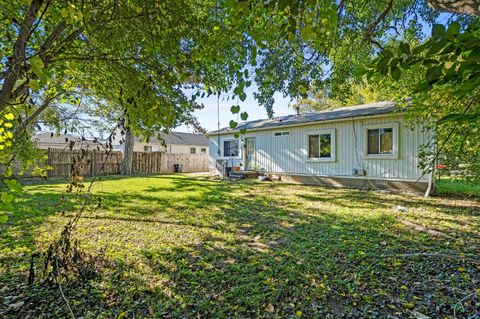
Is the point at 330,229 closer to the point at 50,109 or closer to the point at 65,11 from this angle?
the point at 65,11

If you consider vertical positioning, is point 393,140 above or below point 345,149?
above

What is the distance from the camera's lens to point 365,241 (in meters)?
3.95

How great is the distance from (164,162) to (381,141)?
49.2 ft

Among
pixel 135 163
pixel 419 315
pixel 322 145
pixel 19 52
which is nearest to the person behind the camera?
pixel 19 52

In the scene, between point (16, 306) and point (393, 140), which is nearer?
point (16, 306)

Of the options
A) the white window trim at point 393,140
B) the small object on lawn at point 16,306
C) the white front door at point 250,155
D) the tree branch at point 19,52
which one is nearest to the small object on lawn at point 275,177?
the white front door at point 250,155

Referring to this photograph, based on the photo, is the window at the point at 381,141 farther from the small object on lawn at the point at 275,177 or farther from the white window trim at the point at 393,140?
the small object on lawn at the point at 275,177

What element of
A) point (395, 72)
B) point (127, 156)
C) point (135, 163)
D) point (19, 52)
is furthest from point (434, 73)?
point (135, 163)

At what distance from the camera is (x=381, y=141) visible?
31.0 feet

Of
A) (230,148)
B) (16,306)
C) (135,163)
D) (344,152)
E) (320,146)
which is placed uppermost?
(230,148)

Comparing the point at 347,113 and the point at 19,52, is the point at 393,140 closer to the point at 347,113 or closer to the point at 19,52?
the point at 347,113

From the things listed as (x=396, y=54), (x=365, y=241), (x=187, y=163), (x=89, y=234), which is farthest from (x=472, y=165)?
(x=187, y=163)

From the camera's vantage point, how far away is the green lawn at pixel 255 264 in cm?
232

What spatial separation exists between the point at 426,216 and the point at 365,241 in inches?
100
